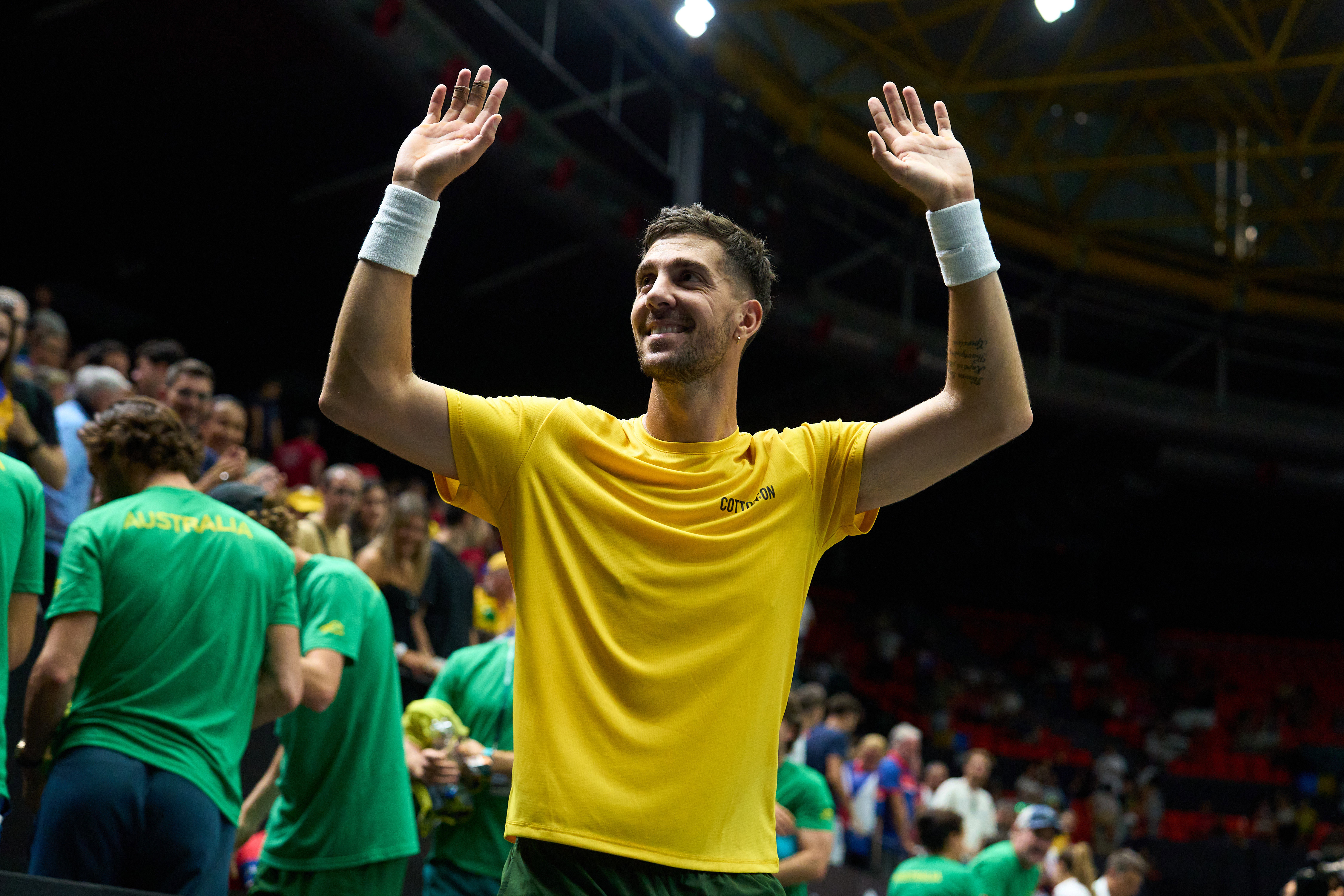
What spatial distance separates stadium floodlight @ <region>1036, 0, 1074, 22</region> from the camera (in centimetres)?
703

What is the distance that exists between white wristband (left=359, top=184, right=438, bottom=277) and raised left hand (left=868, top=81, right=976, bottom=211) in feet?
2.48

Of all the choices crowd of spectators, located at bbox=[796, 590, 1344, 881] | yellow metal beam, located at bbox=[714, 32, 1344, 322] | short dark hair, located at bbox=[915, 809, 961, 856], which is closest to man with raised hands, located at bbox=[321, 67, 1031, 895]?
short dark hair, located at bbox=[915, 809, 961, 856]

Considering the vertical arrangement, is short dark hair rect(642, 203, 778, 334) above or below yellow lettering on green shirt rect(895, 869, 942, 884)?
above

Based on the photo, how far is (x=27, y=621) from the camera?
10.1 ft

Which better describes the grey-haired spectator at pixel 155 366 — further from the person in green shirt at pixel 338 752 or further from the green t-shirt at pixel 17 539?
the green t-shirt at pixel 17 539

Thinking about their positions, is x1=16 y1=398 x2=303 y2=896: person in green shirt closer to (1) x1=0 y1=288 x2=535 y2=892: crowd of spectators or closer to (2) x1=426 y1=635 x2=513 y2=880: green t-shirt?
(1) x1=0 y1=288 x2=535 y2=892: crowd of spectators

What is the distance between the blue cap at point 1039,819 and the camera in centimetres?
662

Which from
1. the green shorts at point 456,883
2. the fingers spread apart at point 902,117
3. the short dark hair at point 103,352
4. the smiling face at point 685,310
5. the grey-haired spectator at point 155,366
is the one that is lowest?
the green shorts at point 456,883

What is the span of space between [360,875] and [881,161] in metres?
2.67

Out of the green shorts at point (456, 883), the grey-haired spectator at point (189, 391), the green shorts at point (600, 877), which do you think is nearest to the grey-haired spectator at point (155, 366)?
the grey-haired spectator at point (189, 391)

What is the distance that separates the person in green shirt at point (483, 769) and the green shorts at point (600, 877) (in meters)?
1.74

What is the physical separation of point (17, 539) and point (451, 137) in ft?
5.20

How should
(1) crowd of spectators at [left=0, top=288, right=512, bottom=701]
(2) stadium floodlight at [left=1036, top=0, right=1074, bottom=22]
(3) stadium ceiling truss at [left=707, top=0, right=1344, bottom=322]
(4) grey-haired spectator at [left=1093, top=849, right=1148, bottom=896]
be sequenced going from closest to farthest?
(1) crowd of spectators at [left=0, top=288, right=512, bottom=701] → (2) stadium floodlight at [left=1036, top=0, right=1074, bottom=22] → (4) grey-haired spectator at [left=1093, top=849, right=1148, bottom=896] → (3) stadium ceiling truss at [left=707, top=0, right=1344, bottom=322]

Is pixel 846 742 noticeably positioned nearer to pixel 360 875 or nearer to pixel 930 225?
pixel 360 875
